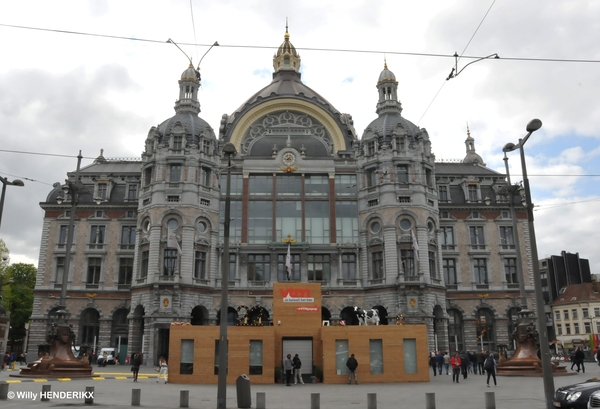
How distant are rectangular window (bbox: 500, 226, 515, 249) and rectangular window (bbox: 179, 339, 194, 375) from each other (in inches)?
1696

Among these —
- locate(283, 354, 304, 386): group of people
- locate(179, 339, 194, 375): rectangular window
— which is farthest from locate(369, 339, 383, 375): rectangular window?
locate(179, 339, 194, 375): rectangular window

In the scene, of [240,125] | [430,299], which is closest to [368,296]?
[430,299]

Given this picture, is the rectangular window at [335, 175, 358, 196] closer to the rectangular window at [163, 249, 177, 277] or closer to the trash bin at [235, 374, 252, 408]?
the rectangular window at [163, 249, 177, 277]

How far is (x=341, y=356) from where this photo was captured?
30047mm

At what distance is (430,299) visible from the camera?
52.8 meters

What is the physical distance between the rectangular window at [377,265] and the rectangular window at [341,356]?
2494 cm

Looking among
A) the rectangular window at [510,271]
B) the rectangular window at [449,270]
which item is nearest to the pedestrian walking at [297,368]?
the rectangular window at [449,270]

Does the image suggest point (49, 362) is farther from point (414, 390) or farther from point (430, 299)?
point (430, 299)

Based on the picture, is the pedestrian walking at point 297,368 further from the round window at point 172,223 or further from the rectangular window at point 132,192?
the rectangular window at point 132,192

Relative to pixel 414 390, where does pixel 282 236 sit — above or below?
above

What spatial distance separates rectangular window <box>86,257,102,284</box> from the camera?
194ft

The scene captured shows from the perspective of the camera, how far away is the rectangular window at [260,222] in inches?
2245

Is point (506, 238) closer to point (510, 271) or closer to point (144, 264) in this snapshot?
point (510, 271)

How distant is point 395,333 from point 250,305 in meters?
26.8
